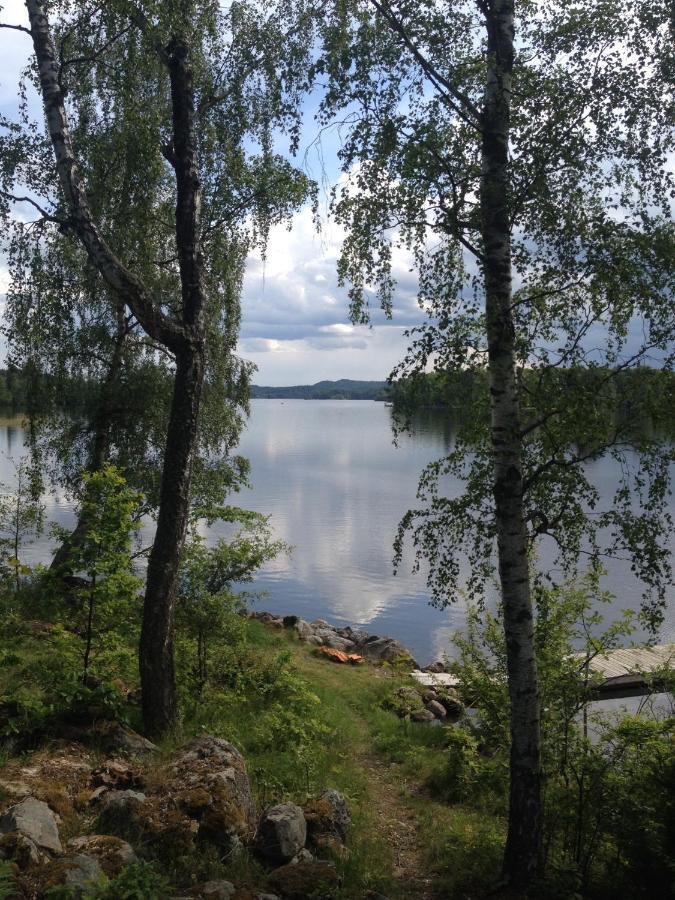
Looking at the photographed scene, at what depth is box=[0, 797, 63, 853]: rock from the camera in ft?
14.8

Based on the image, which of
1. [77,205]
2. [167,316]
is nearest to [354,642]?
[167,316]

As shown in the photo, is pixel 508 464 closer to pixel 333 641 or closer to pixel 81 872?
pixel 81 872

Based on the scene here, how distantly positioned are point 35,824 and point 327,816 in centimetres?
288

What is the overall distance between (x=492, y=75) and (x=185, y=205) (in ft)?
12.0

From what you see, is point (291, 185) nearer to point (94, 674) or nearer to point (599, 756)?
point (94, 674)

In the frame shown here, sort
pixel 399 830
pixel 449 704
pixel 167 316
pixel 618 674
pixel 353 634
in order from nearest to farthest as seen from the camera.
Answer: pixel 167 316 → pixel 399 830 → pixel 449 704 → pixel 618 674 → pixel 353 634

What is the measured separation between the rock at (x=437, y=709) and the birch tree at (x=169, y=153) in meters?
7.98

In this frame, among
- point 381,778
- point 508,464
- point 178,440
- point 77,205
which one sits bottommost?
point 381,778

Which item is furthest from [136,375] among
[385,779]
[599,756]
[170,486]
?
[599,756]

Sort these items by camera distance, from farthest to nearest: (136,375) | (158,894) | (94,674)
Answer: (136,375) < (94,674) < (158,894)

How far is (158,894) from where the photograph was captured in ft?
13.9

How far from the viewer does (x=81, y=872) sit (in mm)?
4223

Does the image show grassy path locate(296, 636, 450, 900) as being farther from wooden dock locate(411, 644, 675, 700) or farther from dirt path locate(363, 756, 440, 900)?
wooden dock locate(411, 644, 675, 700)

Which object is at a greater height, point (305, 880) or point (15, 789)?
point (15, 789)
